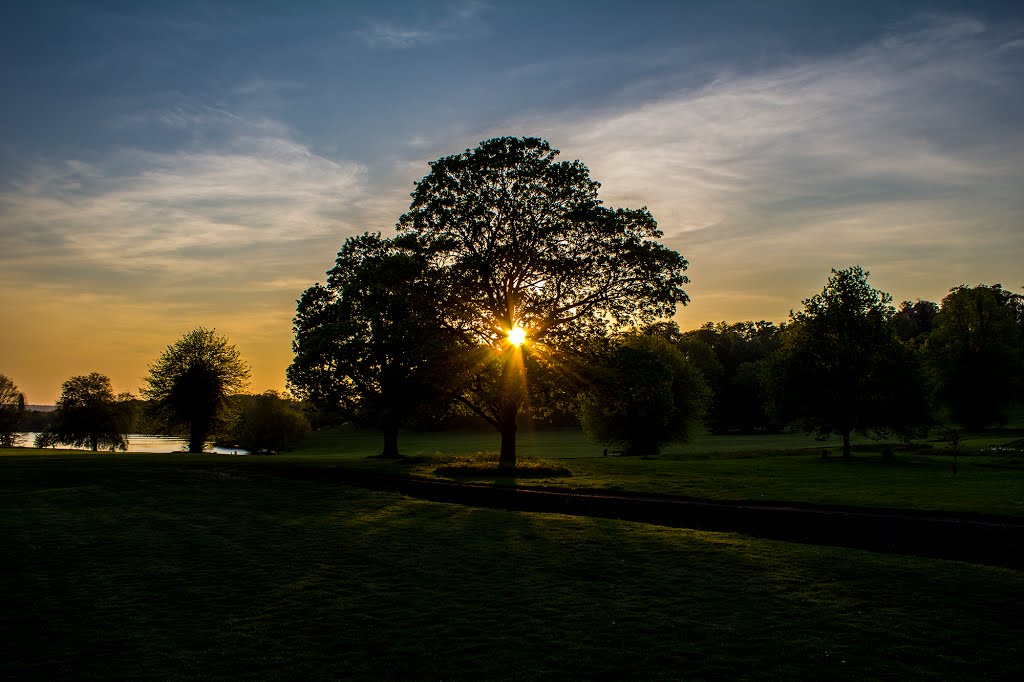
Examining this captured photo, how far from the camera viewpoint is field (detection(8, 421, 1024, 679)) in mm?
9984

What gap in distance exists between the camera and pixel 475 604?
12789mm

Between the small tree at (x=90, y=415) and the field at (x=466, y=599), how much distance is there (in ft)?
216

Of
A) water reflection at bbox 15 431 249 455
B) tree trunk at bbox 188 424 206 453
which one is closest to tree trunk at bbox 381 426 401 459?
tree trunk at bbox 188 424 206 453

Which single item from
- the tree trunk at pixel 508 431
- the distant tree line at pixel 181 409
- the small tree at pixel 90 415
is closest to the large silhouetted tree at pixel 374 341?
the tree trunk at pixel 508 431

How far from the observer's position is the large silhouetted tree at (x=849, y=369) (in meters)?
Result: 49.1

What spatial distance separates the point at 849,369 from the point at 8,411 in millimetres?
98869

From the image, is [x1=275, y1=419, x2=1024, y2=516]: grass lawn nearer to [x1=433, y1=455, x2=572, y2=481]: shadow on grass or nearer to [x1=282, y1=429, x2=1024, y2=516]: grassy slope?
[x1=282, y1=429, x2=1024, y2=516]: grassy slope

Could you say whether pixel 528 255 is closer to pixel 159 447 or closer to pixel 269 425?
pixel 269 425

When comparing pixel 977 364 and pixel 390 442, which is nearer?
pixel 390 442

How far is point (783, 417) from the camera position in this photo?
5175cm

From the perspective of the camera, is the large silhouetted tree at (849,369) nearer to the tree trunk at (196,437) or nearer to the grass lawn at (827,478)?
the grass lawn at (827,478)

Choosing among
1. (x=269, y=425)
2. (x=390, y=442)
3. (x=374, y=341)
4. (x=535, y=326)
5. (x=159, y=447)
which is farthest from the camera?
(x=159, y=447)

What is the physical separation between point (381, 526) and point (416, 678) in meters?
11.6

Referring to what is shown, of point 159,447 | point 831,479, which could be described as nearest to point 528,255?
point 831,479
